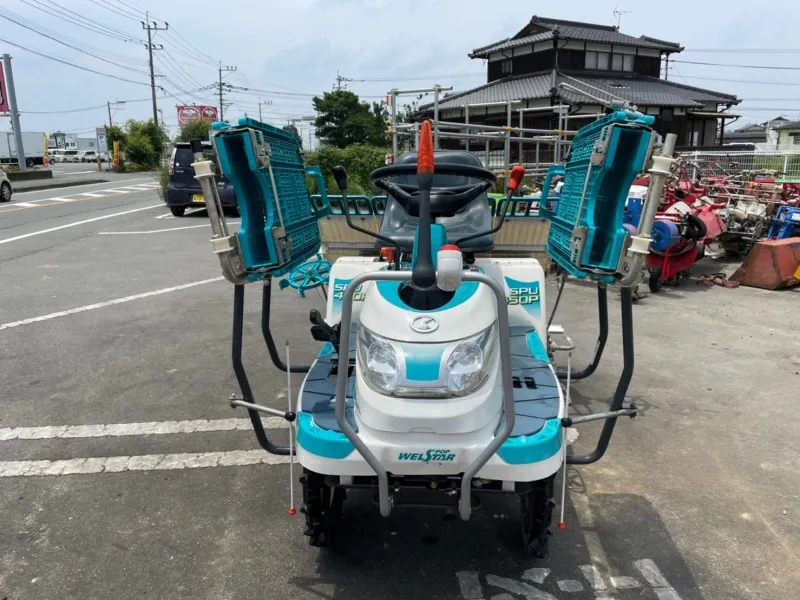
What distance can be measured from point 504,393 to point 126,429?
9.97ft

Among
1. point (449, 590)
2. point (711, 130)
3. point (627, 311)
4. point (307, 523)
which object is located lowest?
point (449, 590)

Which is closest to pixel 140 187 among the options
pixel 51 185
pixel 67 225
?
pixel 51 185

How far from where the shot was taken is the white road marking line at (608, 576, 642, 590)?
272 centimetres

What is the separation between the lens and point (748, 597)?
265 centimetres

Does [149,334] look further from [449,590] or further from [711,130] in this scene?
[711,130]

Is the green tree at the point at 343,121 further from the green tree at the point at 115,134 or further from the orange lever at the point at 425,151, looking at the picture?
the orange lever at the point at 425,151

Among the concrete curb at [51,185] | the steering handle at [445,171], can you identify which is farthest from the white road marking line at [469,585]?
the concrete curb at [51,185]

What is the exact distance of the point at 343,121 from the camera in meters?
34.8

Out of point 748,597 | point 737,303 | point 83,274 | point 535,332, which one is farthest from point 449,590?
point 83,274

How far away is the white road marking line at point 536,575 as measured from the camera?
2764 mm

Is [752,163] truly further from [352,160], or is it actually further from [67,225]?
[67,225]

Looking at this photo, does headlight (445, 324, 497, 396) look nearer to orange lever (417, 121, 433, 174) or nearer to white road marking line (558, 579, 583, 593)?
orange lever (417, 121, 433, 174)

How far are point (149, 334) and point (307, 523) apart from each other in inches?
162

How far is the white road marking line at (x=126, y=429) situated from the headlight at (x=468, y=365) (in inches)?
87.1
